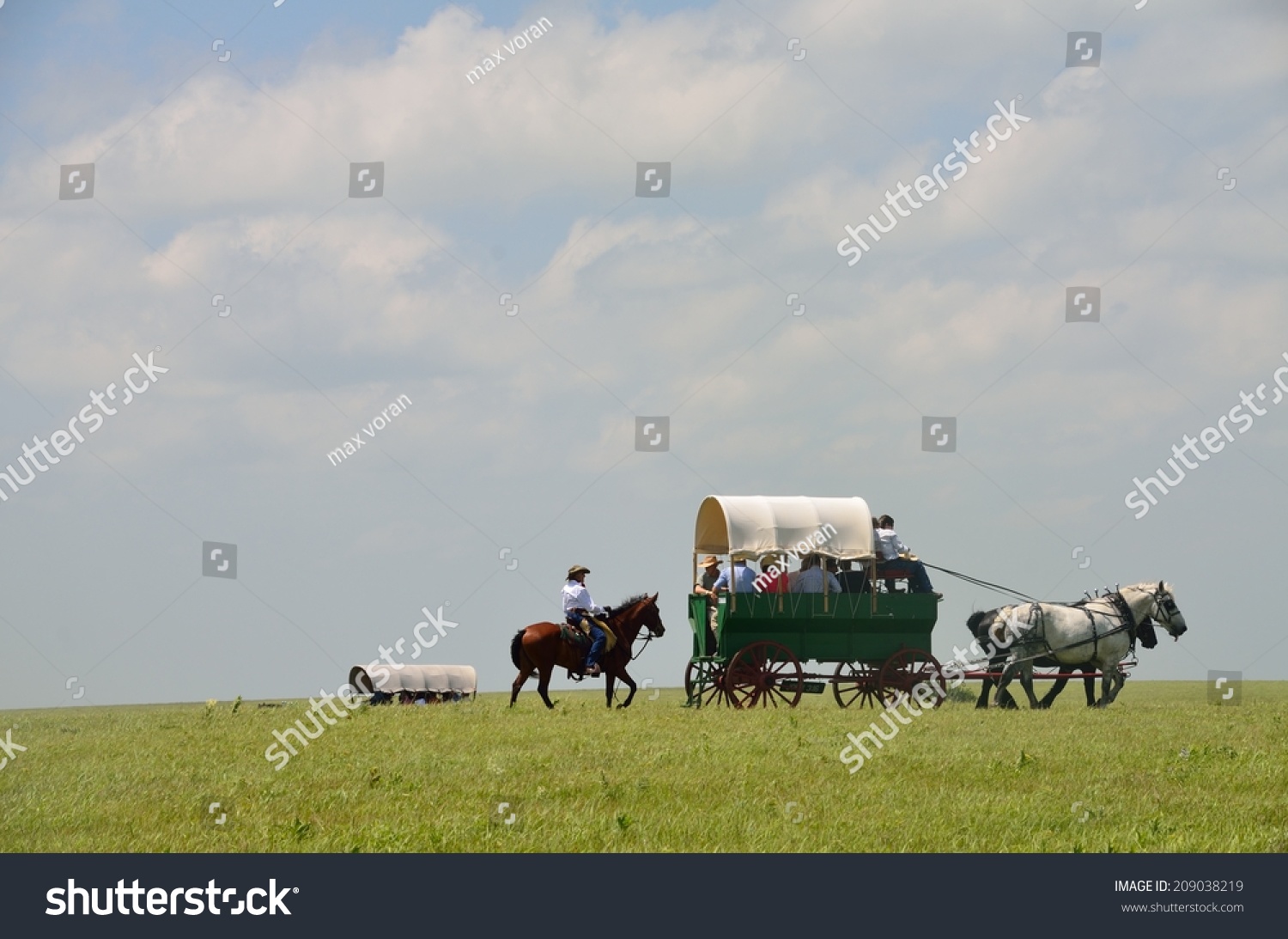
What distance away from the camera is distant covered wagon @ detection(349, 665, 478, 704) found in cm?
3284

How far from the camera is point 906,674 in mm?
22125

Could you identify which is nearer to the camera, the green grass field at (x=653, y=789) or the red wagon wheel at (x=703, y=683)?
the green grass field at (x=653, y=789)

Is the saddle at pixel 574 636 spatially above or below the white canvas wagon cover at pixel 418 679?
below

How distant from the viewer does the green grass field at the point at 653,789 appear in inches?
428

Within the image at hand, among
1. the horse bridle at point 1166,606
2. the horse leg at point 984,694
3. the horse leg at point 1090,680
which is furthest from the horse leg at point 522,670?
the horse bridle at point 1166,606

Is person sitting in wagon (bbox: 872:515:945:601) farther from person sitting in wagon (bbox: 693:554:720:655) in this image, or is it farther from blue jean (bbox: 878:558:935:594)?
person sitting in wagon (bbox: 693:554:720:655)

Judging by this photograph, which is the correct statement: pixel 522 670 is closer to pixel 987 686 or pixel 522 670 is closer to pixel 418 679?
pixel 987 686

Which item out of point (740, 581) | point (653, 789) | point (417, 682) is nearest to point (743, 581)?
point (740, 581)

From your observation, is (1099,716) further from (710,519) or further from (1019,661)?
(710,519)

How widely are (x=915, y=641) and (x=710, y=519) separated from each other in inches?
141

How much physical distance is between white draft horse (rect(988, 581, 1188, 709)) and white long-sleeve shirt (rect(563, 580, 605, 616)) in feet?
21.3

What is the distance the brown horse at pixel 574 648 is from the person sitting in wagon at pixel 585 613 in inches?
5.9

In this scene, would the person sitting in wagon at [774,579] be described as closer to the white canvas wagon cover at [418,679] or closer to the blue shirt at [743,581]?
the blue shirt at [743,581]

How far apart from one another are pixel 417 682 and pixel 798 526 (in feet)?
47.6
